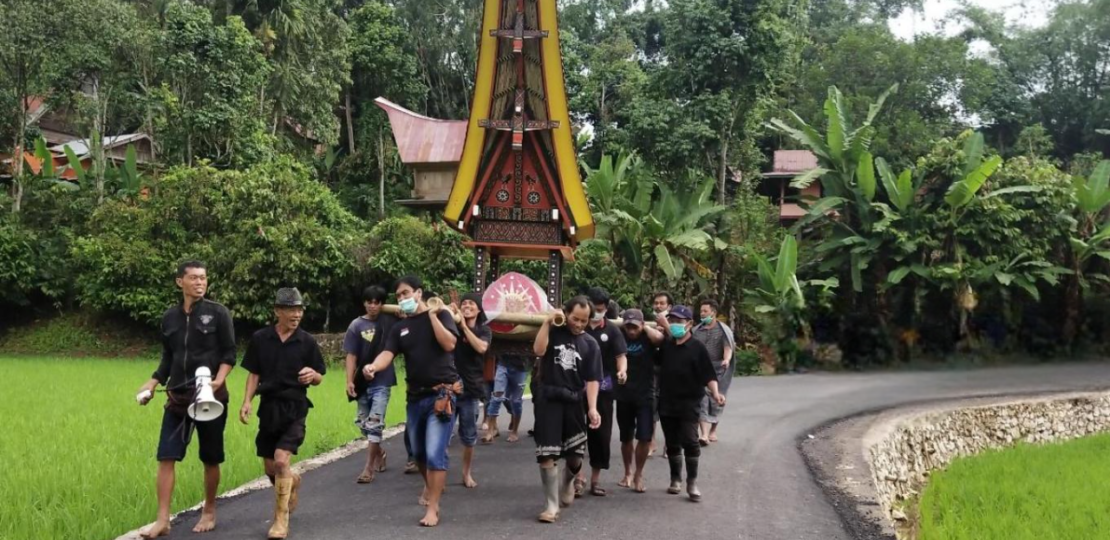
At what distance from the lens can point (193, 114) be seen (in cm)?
2233

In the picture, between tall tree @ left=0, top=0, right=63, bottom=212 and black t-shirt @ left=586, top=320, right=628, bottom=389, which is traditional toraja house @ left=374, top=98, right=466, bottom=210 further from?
black t-shirt @ left=586, top=320, right=628, bottom=389

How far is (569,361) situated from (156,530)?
112 inches

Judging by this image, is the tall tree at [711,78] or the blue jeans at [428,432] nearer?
the blue jeans at [428,432]

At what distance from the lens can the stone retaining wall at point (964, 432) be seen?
10.3 metres

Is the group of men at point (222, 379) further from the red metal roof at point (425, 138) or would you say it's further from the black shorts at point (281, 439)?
the red metal roof at point (425, 138)

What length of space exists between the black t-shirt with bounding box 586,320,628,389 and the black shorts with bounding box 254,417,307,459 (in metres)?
2.32

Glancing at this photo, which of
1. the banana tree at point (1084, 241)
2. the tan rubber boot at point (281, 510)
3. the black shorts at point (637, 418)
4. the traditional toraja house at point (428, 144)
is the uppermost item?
the traditional toraja house at point (428, 144)

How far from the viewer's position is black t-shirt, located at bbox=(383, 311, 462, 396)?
20.0ft

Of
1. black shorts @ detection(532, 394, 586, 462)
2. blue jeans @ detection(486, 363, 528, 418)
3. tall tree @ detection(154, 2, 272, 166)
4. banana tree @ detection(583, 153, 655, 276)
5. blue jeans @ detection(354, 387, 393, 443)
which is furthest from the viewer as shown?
tall tree @ detection(154, 2, 272, 166)

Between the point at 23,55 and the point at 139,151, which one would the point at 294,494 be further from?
the point at 139,151

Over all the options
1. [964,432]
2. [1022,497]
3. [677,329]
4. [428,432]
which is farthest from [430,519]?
[964,432]

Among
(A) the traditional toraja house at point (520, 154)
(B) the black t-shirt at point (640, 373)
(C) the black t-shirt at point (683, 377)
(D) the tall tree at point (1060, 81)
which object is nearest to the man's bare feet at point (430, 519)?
(B) the black t-shirt at point (640, 373)

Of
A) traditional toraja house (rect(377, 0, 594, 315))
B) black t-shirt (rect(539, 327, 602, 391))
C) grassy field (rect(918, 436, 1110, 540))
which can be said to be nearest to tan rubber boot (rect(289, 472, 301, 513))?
black t-shirt (rect(539, 327, 602, 391))

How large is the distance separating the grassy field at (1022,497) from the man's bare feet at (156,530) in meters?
6.30
